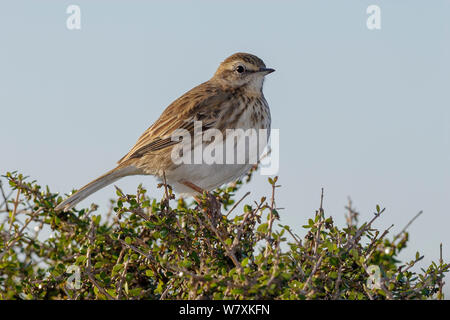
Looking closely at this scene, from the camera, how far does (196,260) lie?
205 inches

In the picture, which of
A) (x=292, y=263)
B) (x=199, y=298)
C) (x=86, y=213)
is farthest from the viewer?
(x=86, y=213)

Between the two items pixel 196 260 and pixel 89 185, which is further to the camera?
pixel 89 185

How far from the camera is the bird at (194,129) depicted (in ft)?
24.1

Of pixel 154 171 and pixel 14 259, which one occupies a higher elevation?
pixel 154 171

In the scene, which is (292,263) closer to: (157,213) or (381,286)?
(381,286)

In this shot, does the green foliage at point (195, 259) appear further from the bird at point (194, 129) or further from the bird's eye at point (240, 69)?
the bird's eye at point (240, 69)

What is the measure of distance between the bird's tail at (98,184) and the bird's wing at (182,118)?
0.20 metres

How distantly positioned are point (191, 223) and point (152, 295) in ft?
2.56

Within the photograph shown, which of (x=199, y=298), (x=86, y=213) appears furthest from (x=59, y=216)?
(x=199, y=298)

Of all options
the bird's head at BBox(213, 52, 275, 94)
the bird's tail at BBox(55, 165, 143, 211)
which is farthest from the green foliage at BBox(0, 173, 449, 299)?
the bird's head at BBox(213, 52, 275, 94)

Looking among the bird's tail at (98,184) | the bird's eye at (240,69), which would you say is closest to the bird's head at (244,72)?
the bird's eye at (240,69)

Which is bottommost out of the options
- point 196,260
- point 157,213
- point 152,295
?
point 152,295

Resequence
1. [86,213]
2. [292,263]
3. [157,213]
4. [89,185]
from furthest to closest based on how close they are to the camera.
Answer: [89,185] < [86,213] < [157,213] < [292,263]

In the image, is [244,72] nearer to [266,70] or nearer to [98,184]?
[266,70]
